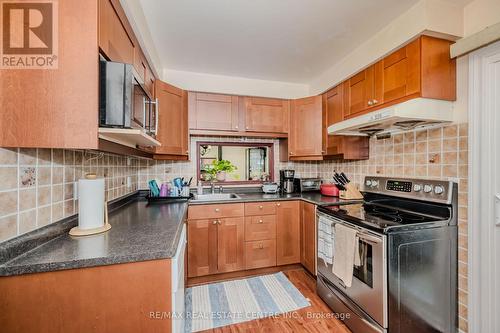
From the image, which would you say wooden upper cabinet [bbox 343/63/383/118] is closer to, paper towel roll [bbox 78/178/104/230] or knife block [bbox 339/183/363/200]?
knife block [bbox 339/183/363/200]

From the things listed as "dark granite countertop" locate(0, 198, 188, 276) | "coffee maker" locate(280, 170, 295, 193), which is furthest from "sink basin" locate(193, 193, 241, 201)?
"dark granite countertop" locate(0, 198, 188, 276)

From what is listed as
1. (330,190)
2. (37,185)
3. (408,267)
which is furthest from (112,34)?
(330,190)

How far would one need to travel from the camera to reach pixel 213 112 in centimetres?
250

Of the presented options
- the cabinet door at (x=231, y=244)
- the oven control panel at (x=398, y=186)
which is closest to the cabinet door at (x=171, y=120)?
the cabinet door at (x=231, y=244)

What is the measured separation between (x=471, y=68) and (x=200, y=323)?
8.84 ft

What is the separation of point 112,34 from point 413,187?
7.43 ft

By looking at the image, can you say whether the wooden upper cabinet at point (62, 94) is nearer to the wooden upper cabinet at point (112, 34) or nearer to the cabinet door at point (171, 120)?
the wooden upper cabinet at point (112, 34)

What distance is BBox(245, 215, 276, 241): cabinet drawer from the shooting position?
7.66ft

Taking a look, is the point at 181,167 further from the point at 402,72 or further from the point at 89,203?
the point at 402,72

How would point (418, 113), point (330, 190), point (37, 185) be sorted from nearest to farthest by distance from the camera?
1. point (37, 185)
2. point (418, 113)
3. point (330, 190)

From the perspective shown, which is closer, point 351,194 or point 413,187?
point 413,187

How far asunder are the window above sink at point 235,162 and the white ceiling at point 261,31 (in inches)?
38.3

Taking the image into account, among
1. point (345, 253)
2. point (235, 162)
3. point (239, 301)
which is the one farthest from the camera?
point (235, 162)

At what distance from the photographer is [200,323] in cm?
169
